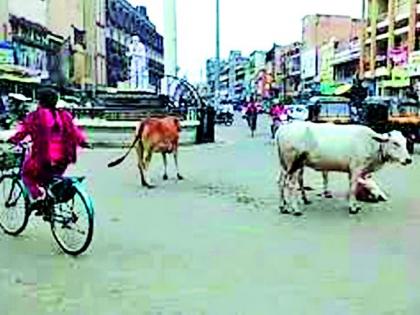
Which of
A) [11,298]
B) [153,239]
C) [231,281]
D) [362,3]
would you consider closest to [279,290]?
[231,281]

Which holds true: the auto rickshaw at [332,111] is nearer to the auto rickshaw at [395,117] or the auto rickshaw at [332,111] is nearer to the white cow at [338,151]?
the auto rickshaw at [395,117]

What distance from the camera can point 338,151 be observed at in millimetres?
12828

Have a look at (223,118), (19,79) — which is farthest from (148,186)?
(19,79)

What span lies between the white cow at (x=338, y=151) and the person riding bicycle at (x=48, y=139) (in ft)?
13.2

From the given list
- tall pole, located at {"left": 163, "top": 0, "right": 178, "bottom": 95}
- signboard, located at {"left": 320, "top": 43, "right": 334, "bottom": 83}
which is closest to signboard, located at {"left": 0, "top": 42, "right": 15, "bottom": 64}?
tall pole, located at {"left": 163, "top": 0, "right": 178, "bottom": 95}

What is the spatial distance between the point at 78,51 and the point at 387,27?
31978mm

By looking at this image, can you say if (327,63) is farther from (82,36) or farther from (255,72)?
(255,72)

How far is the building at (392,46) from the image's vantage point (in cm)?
7206

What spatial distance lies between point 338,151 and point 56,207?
458 centimetres

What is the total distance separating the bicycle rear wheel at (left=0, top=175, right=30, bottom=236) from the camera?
10.5m

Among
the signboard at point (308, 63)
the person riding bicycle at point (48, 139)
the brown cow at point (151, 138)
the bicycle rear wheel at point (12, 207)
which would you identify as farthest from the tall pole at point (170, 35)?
the signboard at point (308, 63)

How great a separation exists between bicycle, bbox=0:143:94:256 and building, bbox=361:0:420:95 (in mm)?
59143

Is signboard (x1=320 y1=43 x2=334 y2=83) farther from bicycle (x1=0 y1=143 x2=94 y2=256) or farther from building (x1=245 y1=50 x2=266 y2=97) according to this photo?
bicycle (x1=0 y1=143 x2=94 y2=256)

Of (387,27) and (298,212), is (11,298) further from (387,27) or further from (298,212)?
(387,27)
